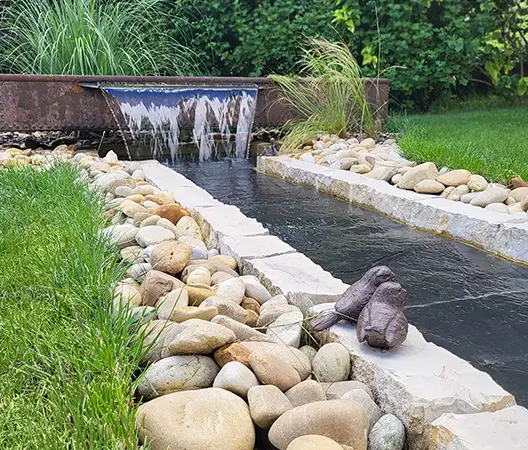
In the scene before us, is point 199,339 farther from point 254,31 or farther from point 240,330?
point 254,31

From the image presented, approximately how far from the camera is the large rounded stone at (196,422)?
115cm

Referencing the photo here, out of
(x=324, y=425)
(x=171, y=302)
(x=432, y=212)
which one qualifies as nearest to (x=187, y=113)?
(x=432, y=212)

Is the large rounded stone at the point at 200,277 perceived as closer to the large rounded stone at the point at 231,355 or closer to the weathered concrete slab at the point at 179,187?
the large rounded stone at the point at 231,355

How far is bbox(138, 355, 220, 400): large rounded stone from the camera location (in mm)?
1375

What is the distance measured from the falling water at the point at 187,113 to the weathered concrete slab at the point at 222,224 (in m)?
2.59

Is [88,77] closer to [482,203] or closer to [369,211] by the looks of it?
[369,211]

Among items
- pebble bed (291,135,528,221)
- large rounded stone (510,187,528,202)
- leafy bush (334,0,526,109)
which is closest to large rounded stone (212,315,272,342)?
pebble bed (291,135,528,221)

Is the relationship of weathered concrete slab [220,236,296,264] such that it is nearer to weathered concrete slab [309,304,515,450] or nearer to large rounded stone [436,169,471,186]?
weathered concrete slab [309,304,515,450]

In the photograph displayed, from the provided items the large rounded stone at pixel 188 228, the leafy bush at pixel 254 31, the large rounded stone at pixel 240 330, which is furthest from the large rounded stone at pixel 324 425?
the leafy bush at pixel 254 31

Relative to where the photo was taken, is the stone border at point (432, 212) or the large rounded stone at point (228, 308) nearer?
the large rounded stone at point (228, 308)

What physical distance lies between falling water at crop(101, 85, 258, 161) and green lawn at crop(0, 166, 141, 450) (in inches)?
122

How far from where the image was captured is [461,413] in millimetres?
1311

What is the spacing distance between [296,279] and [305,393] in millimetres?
713

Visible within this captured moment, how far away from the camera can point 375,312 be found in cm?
157
